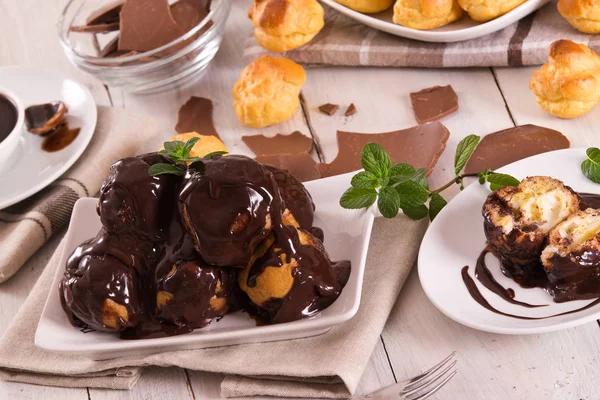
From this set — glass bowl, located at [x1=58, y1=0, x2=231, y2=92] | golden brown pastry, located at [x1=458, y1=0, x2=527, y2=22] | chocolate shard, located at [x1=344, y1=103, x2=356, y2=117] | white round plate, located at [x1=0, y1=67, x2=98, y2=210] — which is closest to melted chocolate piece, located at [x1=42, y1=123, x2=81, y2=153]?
white round plate, located at [x1=0, y1=67, x2=98, y2=210]

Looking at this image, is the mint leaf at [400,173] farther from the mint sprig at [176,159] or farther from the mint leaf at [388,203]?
the mint sprig at [176,159]

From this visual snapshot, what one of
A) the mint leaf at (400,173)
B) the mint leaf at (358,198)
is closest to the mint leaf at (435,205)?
the mint leaf at (400,173)

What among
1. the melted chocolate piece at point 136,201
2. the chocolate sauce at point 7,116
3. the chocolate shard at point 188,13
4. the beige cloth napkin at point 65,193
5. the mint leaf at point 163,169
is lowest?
the beige cloth napkin at point 65,193

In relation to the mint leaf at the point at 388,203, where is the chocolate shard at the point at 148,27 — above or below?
below

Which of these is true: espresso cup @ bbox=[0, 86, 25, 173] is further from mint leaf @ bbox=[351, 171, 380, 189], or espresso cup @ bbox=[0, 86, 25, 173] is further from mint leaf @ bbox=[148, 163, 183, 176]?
mint leaf @ bbox=[351, 171, 380, 189]

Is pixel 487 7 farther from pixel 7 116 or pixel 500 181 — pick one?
pixel 7 116

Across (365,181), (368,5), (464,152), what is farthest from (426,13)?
(365,181)
